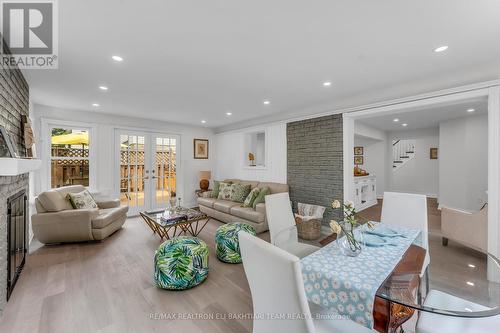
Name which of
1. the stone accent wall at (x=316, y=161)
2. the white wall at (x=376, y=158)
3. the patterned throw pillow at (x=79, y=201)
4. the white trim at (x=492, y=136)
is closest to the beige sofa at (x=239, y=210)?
the stone accent wall at (x=316, y=161)

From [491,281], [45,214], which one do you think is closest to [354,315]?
[491,281]

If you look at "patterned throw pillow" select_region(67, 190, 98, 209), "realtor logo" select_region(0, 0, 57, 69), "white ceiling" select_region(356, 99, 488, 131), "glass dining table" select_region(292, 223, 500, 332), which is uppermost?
"white ceiling" select_region(356, 99, 488, 131)

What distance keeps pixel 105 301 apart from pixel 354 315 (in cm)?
221

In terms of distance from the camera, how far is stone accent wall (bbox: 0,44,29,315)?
6.23 feet

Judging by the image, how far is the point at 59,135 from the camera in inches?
171

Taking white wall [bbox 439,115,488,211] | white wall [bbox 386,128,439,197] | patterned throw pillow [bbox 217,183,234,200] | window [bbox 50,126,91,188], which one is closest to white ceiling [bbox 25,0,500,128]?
window [bbox 50,126,91,188]

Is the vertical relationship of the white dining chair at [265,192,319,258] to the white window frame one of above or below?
below

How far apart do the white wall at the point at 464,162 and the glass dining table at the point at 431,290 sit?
182 inches

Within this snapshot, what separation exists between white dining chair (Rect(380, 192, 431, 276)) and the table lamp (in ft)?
15.1

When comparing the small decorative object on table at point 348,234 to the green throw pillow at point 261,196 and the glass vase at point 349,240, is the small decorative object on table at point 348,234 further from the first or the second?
the green throw pillow at point 261,196

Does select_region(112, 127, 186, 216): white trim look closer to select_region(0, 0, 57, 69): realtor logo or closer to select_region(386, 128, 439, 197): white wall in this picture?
select_region(0, 0, 57, 69): realtor logo

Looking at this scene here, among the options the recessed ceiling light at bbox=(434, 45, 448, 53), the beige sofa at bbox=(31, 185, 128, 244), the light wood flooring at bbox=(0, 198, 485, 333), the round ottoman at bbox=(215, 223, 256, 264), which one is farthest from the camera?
the beige sofa at bbox=(31, 185, 128, 244)

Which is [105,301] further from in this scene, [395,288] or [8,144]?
[395,288]

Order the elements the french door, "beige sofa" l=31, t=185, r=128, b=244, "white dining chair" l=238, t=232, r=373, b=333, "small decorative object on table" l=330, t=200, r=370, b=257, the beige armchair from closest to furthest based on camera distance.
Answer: "white dining chair" l=238, t=232, r=373, b=333, "small decorative object on table" l=330, t=200, r=370, b=257, the beige armchair, "beige sofa" l=31, t=185, r=128, b=244, the french door
